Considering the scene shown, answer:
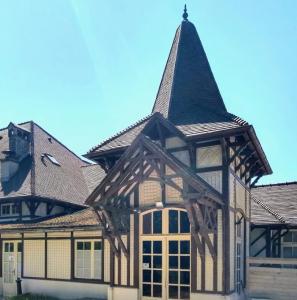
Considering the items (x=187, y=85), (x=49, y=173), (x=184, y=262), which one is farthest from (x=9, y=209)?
(x=187, y=85)

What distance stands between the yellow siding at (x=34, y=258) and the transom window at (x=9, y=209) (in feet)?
6.80

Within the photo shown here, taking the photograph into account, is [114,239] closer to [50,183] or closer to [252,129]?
[252,129]

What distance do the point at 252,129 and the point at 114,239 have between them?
5.19m

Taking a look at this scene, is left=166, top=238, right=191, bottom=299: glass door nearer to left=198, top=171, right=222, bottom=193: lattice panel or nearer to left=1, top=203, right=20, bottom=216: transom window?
left=198, top=171, right=222, bottom=193: lattice panel

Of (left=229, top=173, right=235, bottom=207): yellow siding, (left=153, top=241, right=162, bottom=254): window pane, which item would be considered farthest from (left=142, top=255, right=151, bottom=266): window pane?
(left=229, top=173, right=235, bottom=207): yellow siding

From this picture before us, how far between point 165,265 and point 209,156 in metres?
3.25

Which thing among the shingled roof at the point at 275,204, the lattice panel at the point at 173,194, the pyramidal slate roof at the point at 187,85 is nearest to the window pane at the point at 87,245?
the lattice panel at the point at 173,194

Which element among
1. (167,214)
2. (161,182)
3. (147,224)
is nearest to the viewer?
(161,182)

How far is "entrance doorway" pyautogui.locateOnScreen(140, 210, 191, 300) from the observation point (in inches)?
414

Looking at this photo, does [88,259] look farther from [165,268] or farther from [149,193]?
[149,193]

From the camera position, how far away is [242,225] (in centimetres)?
1189

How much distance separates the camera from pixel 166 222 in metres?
11.1

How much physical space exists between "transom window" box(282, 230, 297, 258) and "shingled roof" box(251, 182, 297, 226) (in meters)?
0.71

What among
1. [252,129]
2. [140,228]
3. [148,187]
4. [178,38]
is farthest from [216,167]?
[178,38]
